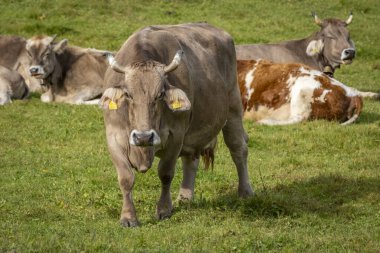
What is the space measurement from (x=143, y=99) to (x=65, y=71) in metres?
10.7

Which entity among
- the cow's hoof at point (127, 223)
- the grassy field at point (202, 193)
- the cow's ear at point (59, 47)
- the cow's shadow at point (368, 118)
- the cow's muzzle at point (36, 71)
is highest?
the cow's hoof at point (127, 223)

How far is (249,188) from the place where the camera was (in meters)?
9.56

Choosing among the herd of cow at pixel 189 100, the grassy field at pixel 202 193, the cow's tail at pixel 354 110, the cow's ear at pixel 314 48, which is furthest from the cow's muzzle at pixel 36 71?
the cow's tail at pixel 354 110

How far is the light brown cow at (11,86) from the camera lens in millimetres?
16548

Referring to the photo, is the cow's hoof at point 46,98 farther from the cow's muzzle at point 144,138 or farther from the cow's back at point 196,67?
the cow's muzzle at point 144,138

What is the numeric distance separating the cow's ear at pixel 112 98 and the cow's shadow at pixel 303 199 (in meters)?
1.42

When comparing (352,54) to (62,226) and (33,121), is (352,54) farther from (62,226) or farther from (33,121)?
(62,226)

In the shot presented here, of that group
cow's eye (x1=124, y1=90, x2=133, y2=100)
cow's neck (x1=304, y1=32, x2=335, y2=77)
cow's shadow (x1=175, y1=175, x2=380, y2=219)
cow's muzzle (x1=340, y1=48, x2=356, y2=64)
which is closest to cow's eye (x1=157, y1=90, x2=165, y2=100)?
cow's eye (x1=124, y1=90, x2=133, y2=100)

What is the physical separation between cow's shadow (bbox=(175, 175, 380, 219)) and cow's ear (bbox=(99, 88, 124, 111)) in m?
1.42

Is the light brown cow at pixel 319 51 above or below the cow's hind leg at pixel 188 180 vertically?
below

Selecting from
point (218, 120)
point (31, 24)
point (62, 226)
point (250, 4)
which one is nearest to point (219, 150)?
point (218, 120)

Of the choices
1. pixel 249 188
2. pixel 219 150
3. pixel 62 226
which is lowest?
pixel 219 150

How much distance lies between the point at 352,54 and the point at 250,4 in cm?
893

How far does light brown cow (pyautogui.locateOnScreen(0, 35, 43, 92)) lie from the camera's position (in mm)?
18672
